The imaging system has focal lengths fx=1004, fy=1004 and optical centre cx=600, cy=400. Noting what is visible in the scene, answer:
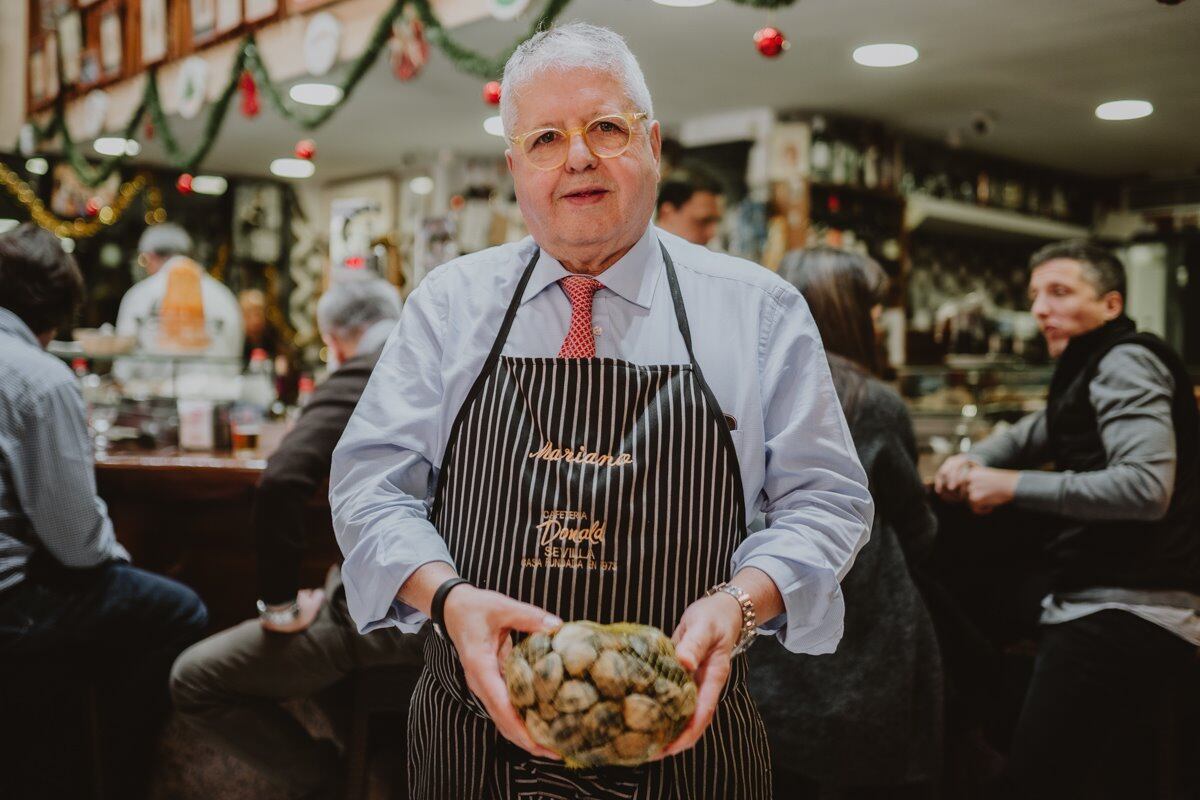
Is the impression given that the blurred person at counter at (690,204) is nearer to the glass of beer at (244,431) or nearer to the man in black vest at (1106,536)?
the man in black vest at (1106,536)

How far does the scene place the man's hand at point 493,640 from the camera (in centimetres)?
115

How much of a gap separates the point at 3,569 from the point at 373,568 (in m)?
1.59

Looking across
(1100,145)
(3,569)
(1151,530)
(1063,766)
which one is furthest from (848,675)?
(1100,145)

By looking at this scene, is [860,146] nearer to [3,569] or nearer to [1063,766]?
[1063,766]

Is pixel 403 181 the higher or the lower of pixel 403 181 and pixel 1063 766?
the higher

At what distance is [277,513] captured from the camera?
8.36 ft

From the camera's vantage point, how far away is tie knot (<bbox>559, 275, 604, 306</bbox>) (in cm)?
149

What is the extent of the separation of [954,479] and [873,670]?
736 millimetres

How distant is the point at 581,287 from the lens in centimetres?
149

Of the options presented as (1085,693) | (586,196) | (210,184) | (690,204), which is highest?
(210,184)

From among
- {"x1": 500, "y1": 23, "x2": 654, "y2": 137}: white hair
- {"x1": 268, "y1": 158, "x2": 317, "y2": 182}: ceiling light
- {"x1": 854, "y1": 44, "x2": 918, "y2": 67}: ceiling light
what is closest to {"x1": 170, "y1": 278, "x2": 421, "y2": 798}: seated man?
{"x1": 500, "y1": 23, "x2": 654, "y2": 137}: white hair

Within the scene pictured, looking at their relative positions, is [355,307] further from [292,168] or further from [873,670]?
[292,168]

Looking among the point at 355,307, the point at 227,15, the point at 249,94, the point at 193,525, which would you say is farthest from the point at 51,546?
the point at 227,15

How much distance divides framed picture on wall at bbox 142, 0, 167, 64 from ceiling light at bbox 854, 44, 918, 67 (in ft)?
14.6
